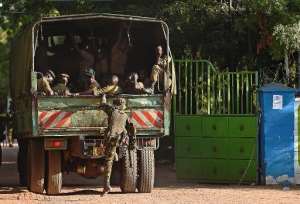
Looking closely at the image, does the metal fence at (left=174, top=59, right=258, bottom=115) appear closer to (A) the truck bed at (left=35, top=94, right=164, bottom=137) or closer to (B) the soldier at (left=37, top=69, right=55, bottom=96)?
(A) the truck bed at (left=35, top=94, right=164, bottom=137)

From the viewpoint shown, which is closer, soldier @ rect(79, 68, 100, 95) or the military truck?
the military truck

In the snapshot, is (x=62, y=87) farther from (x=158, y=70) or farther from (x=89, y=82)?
(x=158, y=70)

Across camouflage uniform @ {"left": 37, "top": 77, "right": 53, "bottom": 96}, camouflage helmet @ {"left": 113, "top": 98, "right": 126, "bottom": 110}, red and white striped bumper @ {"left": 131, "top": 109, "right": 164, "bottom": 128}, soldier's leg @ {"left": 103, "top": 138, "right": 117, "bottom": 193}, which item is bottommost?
soldier's leg @ {"left": 103, "top": 138, "right": 117, "bottom": 193}

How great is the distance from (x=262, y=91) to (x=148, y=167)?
9.87 ft

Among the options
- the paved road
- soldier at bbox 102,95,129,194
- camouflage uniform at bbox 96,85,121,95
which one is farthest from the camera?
camouflage uniform at bbox 96,85,121,95

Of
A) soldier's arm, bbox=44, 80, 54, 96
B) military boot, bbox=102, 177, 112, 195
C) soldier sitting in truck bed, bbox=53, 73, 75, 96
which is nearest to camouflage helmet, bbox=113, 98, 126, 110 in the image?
soldier sitting in truck bed, bbox=53, 73, 75, 96

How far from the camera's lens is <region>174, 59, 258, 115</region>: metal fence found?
14.4 meters

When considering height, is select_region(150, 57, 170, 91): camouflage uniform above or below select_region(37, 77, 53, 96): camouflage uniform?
above

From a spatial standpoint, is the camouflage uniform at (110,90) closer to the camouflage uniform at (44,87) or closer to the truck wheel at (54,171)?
the camouflage uniform at (44,87)

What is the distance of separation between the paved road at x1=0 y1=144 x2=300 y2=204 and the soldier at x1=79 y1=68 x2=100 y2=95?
1753 mm

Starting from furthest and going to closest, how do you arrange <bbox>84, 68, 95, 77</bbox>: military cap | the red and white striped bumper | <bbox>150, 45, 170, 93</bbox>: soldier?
1. <bbox>84, 68, 95, 77</bbox>: military cap
2. <bbox>150, 45, 170, 93</bbox>: soldier
3. the red and white striped bumper

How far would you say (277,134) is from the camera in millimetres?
13602

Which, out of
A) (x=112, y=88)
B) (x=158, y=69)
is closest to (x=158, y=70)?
(x=158, y=69)

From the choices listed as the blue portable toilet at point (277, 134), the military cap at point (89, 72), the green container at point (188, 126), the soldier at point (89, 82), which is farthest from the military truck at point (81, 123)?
the blue portable toilet at point (277, 134)
